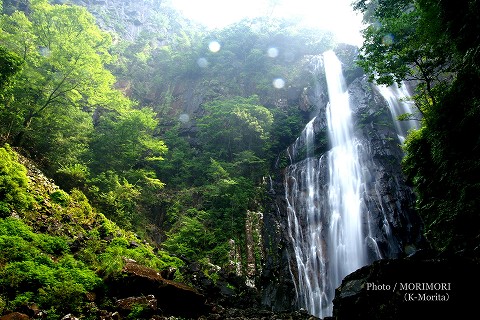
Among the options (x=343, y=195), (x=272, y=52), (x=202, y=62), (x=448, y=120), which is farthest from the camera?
(x=202, y=62)

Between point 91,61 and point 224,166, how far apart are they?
10.6 metres

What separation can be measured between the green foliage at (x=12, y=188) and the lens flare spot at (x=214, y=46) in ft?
92.2

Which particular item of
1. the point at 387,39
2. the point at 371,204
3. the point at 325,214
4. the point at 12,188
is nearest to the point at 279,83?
the point at 325,214

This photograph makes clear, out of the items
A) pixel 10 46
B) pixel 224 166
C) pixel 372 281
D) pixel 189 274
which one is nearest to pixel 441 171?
pixel 372 281

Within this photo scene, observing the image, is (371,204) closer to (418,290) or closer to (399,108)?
(399,108)

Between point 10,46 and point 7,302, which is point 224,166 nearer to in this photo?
point 10,46

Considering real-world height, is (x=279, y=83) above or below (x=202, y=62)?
below

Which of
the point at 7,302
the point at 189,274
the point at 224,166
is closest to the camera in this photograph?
the point at 7,302

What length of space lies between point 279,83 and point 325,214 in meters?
16.9

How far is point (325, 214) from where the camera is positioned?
19.1m

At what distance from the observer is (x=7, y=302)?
6043 mm

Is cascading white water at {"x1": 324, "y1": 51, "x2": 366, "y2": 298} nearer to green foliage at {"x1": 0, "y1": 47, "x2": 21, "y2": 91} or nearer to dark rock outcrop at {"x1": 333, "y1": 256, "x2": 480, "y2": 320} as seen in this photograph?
dark rock outcrop at {"x1": 333, "y1": 256, "x2": 480, "y2": 320}

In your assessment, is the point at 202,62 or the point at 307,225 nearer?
the point at 307,225

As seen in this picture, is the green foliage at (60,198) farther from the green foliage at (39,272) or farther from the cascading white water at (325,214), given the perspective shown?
A: the cascading white water at (325,214)
